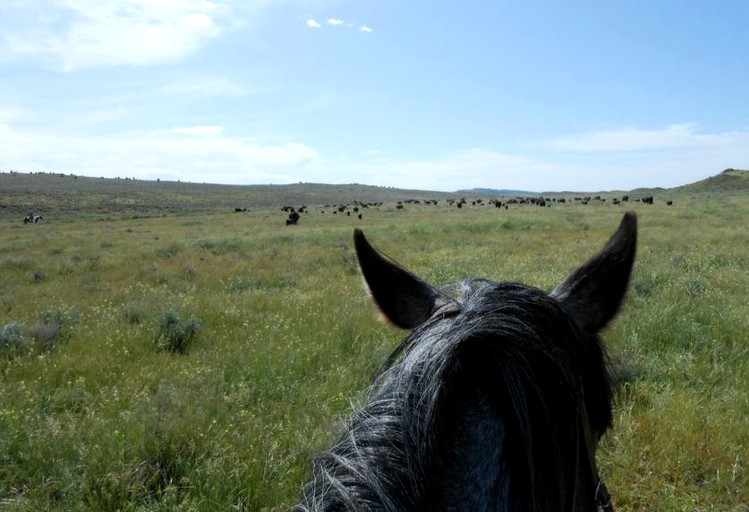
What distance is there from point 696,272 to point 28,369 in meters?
11.9

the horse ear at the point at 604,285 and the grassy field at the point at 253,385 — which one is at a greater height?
the horse ear at the point at 604,285

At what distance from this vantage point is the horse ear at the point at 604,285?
1.70 metres

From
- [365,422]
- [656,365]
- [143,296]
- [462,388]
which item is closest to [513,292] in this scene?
[462,388]

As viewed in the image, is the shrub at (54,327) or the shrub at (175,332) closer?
the shrub at (175,332)

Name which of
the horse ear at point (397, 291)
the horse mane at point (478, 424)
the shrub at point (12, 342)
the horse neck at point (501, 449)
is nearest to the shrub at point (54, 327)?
the shrub at point (12, 342)

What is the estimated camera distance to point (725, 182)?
81.9 metres

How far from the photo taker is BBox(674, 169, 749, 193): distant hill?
74.8 meters

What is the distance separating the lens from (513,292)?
1.51 m

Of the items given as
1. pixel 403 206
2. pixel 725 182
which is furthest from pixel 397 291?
pixel 725 182

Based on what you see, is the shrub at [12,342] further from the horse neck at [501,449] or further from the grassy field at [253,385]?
the horse neck at [501,449]

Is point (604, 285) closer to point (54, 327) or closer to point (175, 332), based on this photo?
point (175, 332)

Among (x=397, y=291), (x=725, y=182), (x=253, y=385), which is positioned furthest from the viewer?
(x=725, y=182)

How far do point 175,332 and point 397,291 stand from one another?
5.80 meters

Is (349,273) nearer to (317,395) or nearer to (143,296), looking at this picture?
(143,296)
